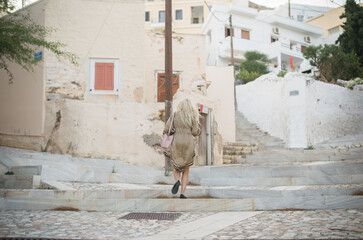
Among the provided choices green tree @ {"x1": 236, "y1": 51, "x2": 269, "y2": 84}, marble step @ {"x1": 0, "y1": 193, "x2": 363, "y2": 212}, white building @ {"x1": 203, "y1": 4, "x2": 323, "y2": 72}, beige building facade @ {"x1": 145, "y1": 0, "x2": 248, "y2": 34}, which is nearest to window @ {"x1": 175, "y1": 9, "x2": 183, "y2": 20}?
beige building facade @ {"x1": 145, "y1": 0, "x2": 248, "y2": 34}

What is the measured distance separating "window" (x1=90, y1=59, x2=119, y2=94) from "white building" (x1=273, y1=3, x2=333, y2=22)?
33731mm

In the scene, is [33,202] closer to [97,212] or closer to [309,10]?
[97,212]

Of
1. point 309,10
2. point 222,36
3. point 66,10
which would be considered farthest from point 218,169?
point 309,10

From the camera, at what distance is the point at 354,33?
77.9 feet

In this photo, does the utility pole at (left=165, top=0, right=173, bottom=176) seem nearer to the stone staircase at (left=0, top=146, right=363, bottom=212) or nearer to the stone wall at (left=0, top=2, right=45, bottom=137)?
the stone staircase at (left=0, top=146, right=363, bottom=212)

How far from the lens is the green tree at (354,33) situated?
23.4 metres

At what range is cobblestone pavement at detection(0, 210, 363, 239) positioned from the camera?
3.67 metres

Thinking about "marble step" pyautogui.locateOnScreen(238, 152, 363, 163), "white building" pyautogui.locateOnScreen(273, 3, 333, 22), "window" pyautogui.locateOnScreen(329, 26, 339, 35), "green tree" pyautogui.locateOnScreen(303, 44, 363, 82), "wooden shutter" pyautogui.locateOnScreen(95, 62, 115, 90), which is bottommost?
"marble step" pyautogui.locateOnScreen(238, 152, 363, 163)

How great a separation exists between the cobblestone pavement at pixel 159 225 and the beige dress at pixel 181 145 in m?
0.92

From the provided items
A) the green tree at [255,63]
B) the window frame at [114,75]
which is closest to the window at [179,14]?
the green tree at [255,63]

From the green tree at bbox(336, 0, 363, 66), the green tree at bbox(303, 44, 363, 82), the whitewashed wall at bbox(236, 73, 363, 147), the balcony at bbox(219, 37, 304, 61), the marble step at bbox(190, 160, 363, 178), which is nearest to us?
the marble step at bbox(190, 160, 363, 178)

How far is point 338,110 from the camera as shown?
16859mm

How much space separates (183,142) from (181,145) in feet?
0.20

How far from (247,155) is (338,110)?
6.61 meters
